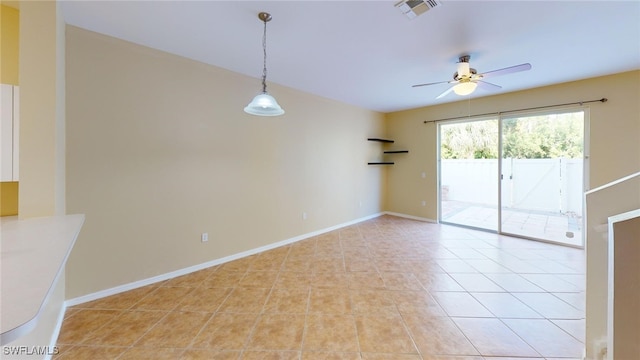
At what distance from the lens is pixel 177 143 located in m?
2.97

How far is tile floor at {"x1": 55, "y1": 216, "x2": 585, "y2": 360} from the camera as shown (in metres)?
1.82

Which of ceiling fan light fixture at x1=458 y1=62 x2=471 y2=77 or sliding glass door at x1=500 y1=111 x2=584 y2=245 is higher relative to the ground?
ceiling fan light fixture at x1=458 y1=62 x2=471 y2=77

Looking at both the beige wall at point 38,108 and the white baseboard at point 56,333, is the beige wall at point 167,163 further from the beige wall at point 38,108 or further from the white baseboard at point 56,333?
the beige wall at point 38,108

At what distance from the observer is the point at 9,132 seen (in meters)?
1.69

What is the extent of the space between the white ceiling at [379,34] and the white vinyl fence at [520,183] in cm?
151

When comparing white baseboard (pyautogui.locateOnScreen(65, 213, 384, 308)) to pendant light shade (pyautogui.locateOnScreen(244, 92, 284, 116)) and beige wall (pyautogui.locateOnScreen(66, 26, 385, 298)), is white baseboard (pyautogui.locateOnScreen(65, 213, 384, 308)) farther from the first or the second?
pendant light shade (pyautogui.locateOnScreen(244, 92, 284, 116))

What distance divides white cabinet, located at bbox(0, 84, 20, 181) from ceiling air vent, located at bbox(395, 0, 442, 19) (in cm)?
299

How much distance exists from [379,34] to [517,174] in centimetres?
400

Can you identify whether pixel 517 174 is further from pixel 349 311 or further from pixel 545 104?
pixel 349 311

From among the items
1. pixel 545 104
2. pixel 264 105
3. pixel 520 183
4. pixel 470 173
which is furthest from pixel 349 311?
pixel 545 104

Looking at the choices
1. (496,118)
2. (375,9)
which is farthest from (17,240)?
(496,118)

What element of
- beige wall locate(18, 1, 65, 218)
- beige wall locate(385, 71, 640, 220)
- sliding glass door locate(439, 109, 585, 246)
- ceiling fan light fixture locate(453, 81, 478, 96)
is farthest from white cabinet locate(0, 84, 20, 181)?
sliding glass door locate(439, 109, 585, 246)

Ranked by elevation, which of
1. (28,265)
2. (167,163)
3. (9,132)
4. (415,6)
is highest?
(415,6)

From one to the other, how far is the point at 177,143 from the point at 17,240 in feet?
6.32
